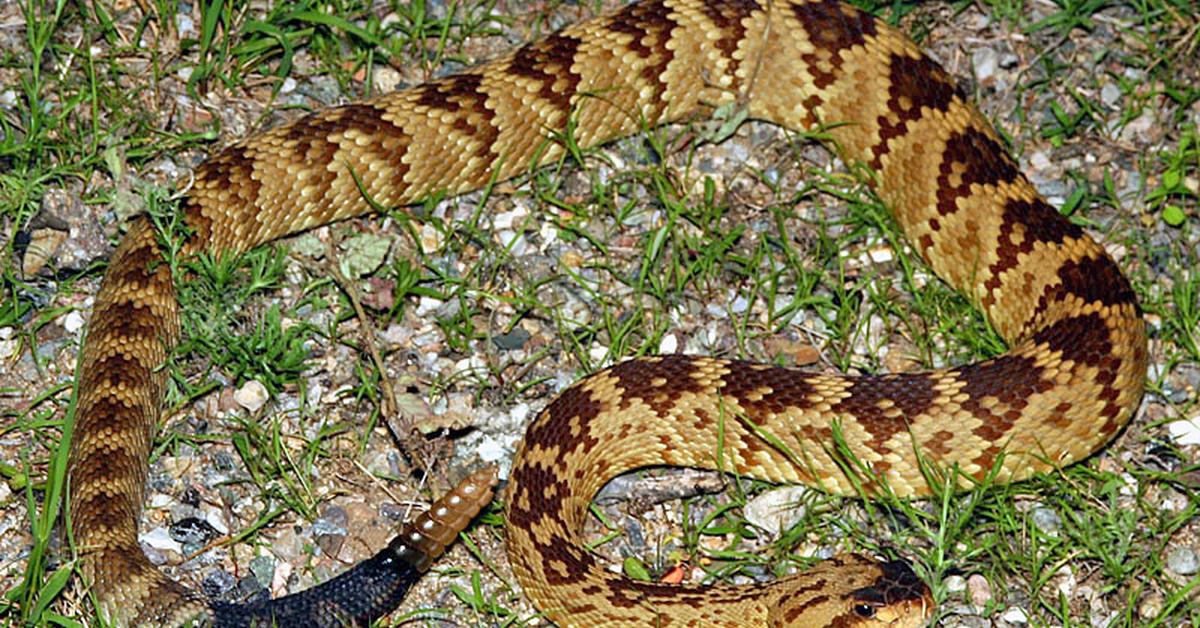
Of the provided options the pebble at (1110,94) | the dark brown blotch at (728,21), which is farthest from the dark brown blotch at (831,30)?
Answer: the pebble at (1110,94)

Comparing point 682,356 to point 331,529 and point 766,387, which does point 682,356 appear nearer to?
point 766,387

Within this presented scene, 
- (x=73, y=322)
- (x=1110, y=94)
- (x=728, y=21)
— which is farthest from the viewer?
(x=1110, y=94)

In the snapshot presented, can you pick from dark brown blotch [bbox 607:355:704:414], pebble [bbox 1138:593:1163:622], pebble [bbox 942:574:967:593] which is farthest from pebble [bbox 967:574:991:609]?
dark brown blotch [bbox 607:355:704:414]

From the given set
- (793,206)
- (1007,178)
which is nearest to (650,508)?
(793,206)

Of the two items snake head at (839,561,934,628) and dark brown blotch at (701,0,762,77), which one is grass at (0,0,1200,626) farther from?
dark brown blotch at (701,0,762,77)

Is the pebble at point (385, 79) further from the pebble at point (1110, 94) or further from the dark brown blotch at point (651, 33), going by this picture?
the pebble at point (1110, 94)

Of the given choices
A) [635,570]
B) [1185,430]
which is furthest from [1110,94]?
[635,570]
